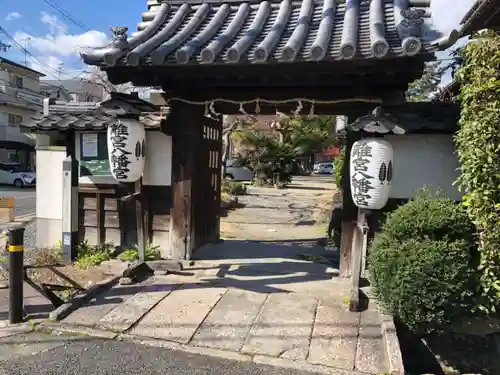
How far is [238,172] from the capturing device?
35312 millimetres

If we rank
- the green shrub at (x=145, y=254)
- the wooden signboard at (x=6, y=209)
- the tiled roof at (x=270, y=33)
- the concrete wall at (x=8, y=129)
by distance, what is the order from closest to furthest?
1. the tiled roof at (x=270, y=33)
2. the green shrub at (x=145, y=254)
3. the wooden signboard at (x=6, y=209)
4. the concrete wall at (x=8, y=129)

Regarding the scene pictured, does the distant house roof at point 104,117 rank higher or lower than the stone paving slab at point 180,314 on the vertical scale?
higher

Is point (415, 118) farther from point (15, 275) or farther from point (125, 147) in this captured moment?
point (15, 275)

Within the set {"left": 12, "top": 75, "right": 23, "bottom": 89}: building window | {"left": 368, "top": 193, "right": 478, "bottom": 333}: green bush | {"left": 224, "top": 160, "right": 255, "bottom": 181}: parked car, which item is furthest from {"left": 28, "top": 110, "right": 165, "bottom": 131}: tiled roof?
{"left": 12, "top": 75, "right": 23, "bottom": 89}: building window

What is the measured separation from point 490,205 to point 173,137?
5.10 metres

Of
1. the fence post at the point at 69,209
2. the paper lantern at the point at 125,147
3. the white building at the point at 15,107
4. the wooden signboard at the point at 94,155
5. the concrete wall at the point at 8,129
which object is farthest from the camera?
the white building at the point at 15,107

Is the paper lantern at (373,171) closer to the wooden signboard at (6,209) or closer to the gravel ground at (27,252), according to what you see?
the gravel ground at (27,252)

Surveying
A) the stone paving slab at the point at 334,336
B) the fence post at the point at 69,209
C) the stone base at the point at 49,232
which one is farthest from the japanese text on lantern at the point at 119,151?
the stone paving slab at the point at 334,336

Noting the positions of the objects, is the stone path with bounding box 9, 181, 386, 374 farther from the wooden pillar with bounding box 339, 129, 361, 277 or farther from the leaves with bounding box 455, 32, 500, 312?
the leaves with bounding box 455, 32, 500, 312

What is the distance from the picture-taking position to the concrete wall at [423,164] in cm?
637

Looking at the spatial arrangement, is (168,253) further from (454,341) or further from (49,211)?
(454,341)

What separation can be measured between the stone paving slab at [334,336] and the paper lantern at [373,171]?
4.81ft

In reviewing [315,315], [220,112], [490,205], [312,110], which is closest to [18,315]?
[315,315]

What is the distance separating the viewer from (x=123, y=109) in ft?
21.6
